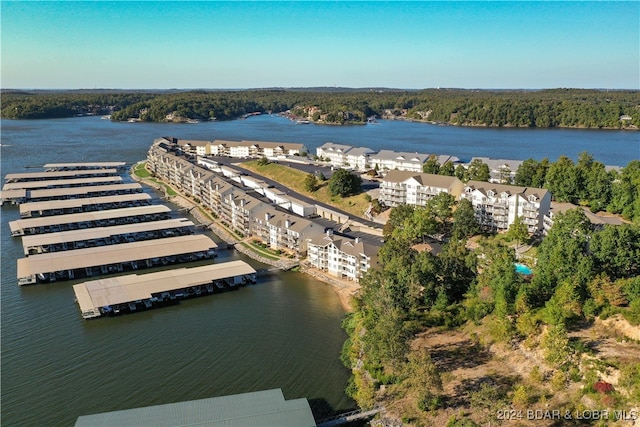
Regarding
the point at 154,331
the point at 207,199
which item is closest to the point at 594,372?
the point at 154,331

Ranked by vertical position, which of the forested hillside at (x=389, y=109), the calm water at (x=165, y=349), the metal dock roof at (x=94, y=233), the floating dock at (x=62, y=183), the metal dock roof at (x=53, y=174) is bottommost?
the calm water at (x=165, y=349)

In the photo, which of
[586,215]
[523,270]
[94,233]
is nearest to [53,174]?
[94,233]

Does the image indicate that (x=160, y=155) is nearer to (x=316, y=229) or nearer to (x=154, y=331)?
(x=316, y=229)

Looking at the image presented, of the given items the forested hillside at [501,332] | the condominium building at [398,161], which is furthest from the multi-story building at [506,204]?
the condominium building at [398,161]

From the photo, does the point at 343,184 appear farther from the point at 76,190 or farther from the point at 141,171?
the point at 141,171

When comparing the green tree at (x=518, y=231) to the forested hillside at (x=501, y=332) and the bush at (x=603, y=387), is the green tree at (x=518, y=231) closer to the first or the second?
the forested hillside at (x=501, y=332)

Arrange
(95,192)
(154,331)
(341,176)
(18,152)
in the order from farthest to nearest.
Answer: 1. (18,152)
2. (95,192)
3. (341,176)
4. (154,331)

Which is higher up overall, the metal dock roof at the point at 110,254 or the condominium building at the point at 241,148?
the condominium building at the point at 241,148
